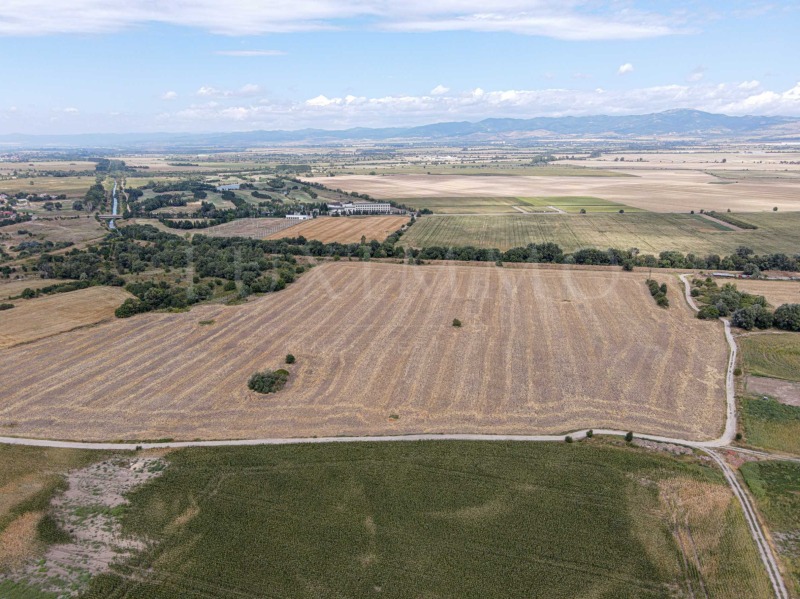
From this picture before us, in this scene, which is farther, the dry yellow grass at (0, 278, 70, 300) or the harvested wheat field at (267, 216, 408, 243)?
the harvested wheat field at (267, 216, 408, 243)

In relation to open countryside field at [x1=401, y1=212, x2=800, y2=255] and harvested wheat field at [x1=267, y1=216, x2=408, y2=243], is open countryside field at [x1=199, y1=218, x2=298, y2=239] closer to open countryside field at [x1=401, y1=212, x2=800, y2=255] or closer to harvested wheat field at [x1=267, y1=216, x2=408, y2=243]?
harvested wheat field at [x1=267, y1=216, x2=408, y2=243]

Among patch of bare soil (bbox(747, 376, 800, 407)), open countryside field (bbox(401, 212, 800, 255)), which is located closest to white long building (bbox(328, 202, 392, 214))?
open countryside field (bbox(401, 212, 800, 255))

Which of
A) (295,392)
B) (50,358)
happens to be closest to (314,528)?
(295,392)

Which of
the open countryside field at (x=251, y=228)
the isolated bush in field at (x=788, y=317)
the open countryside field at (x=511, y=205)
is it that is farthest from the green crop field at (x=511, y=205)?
the isolated bush in field at (x=788, y=317)

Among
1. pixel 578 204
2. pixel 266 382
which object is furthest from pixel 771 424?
pixel 578 204

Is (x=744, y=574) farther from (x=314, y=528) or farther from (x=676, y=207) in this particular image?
(x=676, y=207)

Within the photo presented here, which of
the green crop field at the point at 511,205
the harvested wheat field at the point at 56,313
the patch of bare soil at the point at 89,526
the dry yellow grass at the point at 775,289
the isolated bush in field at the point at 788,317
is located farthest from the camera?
the green crop field at the point at 511,205

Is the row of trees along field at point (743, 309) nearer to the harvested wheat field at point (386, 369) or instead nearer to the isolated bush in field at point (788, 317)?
the isolated bush in field at point (788, 317)
